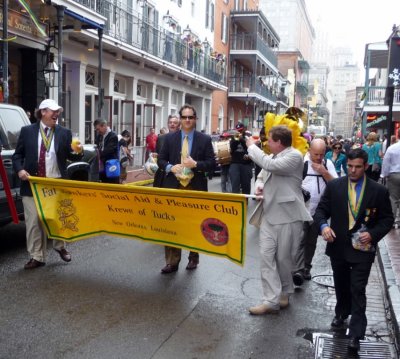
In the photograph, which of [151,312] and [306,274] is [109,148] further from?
[151,312]

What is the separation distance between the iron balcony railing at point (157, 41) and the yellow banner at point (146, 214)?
993 centimetres

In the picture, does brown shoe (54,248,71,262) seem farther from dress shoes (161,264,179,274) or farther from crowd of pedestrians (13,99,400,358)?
dress shoes (161,264,179,274)

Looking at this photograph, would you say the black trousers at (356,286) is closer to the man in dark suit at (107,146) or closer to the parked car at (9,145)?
the parked car at (9,145)

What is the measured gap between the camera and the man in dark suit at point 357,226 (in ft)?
13.1

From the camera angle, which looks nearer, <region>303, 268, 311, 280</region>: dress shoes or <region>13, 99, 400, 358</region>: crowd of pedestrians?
<region>13, 99, 400, 358</region>: crowd of pedestrians

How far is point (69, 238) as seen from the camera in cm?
595

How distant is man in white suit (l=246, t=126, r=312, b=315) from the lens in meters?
4.71

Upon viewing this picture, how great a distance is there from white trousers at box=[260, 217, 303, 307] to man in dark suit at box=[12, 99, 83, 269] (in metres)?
2.75

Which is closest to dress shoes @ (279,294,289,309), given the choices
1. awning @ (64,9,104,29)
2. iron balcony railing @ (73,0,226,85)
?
awning @ (64,9,104,29)

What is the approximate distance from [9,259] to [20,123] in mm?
1902

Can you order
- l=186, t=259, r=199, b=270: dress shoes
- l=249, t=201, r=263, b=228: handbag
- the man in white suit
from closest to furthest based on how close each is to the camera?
1. the man in white suit
2. l=249, t=201, r=263, b=228: handbag
3. l=186, t=259, r=199, b=270: dress shoes

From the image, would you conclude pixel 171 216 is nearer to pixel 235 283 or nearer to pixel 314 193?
pixel 235 283

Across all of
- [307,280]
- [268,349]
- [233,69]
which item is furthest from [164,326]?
[233,69]

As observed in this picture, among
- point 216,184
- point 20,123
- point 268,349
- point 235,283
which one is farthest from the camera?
point 216,184
